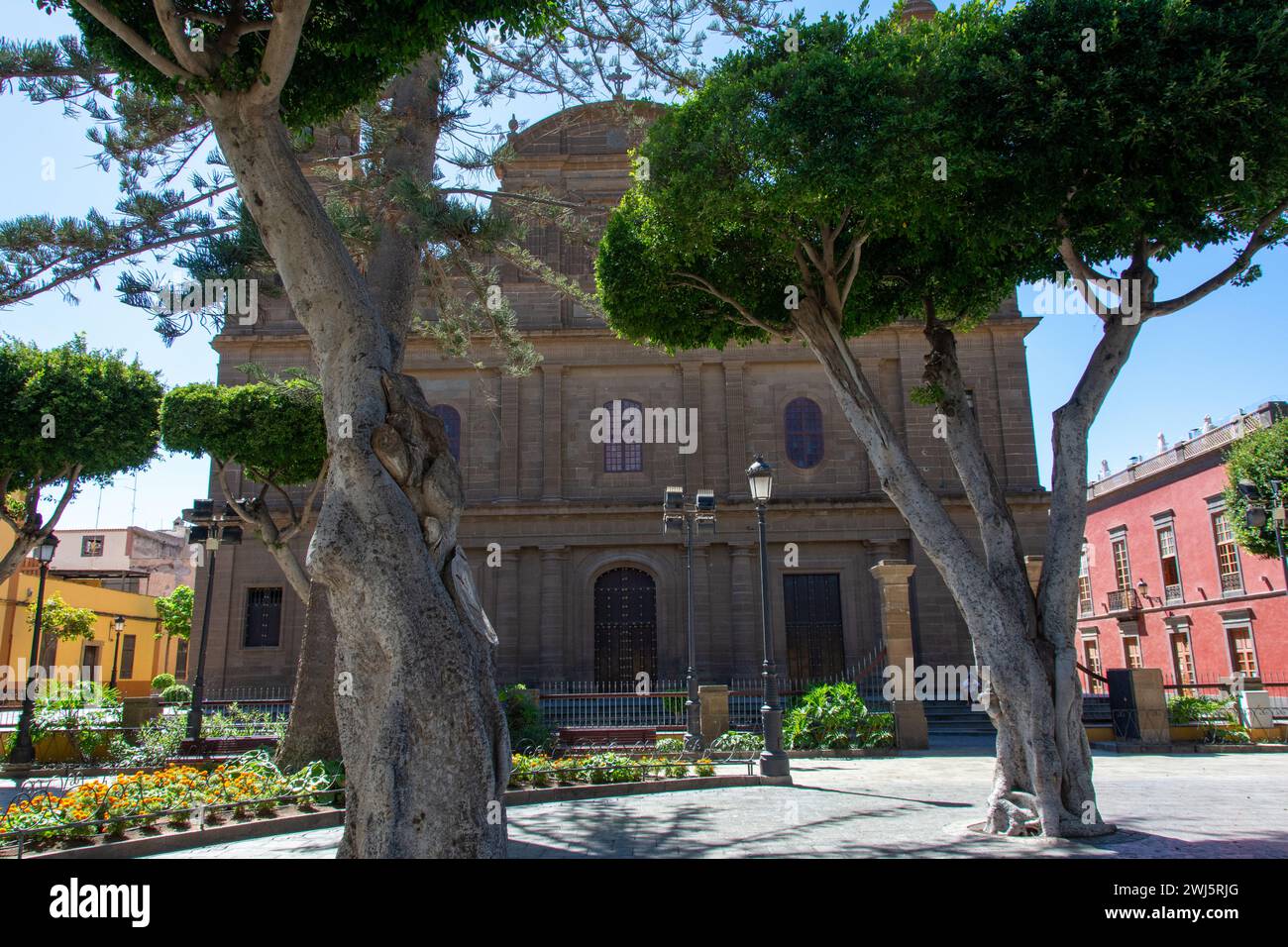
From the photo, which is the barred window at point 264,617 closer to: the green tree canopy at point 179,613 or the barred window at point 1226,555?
the green tree canopy at point 179,613

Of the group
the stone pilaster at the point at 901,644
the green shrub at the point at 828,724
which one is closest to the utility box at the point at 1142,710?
the stone pilaster at the point at 901,644

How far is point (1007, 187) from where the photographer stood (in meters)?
8.41

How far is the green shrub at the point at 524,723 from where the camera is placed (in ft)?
43.0

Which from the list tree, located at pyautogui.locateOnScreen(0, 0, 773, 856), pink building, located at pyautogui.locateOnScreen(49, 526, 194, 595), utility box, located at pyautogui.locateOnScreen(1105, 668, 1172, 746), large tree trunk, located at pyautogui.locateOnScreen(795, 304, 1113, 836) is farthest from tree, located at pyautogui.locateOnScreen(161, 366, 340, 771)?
pink building, located at pyautogui.locateOnScreen(49, 526, 194, 595)

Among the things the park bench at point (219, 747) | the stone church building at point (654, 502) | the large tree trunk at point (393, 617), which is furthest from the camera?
the stone church building at point (654, 502)

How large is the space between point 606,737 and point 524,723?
7.33 ft

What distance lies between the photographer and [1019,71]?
782cm

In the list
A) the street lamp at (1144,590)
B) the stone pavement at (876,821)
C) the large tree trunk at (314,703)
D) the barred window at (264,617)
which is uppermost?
the street lamp at (1144,590)

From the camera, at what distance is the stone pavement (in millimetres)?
7023

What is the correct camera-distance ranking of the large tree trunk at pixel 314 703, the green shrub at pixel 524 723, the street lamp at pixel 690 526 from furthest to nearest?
1. the street lamp at pixel 690 526
2. the green shrub at pixel 524 723
3. the large tree trunk at pixel 314 703

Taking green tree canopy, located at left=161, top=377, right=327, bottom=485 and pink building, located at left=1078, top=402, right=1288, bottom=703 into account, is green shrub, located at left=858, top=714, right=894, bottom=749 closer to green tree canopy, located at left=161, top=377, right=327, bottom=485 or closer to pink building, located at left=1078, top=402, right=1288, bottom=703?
green tree canopy, located at left=161, top=377, right=327, bottom=485

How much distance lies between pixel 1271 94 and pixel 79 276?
12.0 meters

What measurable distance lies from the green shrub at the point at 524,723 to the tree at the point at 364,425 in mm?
7452

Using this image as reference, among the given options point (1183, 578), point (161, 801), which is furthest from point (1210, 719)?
point (161, 801)
